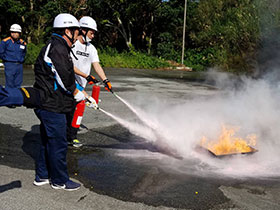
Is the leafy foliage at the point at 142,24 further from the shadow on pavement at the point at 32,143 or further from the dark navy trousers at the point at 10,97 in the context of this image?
the dark navy trousers at the point at 10,97

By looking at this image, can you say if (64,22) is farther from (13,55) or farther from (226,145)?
(13,55)

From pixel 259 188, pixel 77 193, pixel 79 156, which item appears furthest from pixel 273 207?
pixel 79 156

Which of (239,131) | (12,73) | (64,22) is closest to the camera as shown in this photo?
(64,22)

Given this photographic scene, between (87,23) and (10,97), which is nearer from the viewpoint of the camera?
(10,97)

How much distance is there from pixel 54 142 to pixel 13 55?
6.26 m

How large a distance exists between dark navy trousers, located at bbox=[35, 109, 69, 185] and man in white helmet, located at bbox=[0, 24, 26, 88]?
19.8 ft

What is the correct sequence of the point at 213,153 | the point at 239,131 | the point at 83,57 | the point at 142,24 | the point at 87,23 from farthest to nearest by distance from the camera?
the point at 142,24 < the point at 239,131 < the point at 83,57 < the point at 87,23 < the point at 213,153

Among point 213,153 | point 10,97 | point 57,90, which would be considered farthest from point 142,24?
point 10,97

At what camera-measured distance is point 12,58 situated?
9.27m

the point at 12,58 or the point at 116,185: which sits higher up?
the point at 12,58

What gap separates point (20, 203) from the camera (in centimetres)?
348

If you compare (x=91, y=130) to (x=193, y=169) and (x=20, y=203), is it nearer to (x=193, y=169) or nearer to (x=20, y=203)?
(x=193, y=169)

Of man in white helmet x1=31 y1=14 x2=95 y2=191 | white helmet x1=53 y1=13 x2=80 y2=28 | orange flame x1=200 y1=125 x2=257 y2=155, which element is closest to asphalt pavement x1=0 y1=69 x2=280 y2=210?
man in white helmet x1=31 y1=14 x2=95 y2=191

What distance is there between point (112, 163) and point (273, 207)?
2220 millimetres
